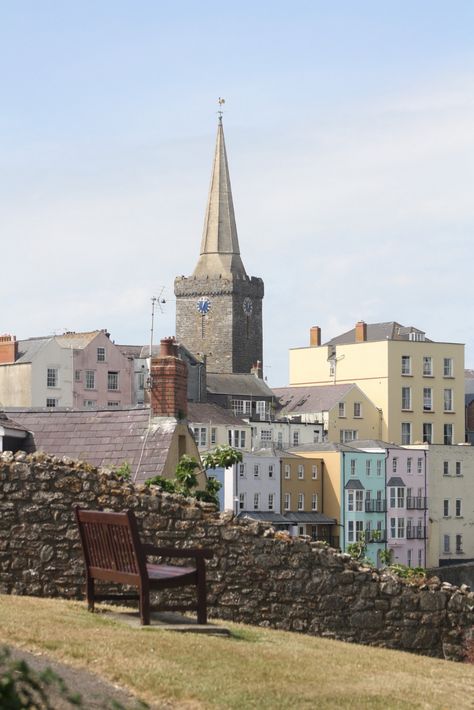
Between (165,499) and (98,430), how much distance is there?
13.5 metres

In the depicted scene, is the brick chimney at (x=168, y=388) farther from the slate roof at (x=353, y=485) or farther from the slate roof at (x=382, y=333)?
the slate roof at (x=382, y=333)

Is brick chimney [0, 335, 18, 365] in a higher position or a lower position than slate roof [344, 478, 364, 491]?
higher

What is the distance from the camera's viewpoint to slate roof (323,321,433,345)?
6161 inches

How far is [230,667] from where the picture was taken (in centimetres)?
1535

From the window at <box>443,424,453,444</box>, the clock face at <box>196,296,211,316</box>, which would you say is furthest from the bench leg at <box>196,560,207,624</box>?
the clock face at <box>196,296,211,316</box>

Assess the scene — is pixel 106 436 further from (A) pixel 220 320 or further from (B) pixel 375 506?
(A) pixel 220 320

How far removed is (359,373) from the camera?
15088 centimetres

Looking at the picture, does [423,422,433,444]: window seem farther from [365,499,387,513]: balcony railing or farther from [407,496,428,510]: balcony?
[365,499,387,513]: balcony railing

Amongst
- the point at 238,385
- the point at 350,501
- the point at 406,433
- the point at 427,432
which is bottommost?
the point at 350,501

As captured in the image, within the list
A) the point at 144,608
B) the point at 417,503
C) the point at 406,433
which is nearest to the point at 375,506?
the point at 417,503

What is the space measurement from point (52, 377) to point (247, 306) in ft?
233

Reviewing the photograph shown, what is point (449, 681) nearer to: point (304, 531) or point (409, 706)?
point (409, 706)

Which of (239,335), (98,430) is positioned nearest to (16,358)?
(239,335)

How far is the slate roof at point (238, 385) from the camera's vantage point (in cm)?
14812
